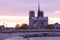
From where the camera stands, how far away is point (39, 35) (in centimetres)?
6456

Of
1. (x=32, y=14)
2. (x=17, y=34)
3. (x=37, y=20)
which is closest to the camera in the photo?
(x=17, y=34)

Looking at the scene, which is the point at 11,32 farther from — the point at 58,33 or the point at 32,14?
the point at 32,14

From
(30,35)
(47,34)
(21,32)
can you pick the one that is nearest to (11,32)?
(21,32)

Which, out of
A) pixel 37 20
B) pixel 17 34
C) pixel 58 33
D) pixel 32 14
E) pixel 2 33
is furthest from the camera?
pixel 32 14

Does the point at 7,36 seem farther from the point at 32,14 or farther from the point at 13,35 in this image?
the point at 32,14

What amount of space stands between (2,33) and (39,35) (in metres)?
10.8

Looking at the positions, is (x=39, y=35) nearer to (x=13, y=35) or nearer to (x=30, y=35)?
(x=30, y=35)

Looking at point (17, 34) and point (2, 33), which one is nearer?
point (2, 33)

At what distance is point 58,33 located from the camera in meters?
64.3

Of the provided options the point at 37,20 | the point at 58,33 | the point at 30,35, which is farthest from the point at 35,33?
the point at 37,20

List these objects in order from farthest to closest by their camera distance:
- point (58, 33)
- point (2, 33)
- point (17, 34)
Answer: point (58, 33)
point (17, 34)
point (2, 33)

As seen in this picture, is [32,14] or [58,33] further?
[32,14]

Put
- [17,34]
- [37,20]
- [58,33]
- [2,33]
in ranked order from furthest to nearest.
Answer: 1. [37,20]
2. [58,33]
3. [17,34]
4. [2,33]

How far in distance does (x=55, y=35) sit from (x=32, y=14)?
92.8 m
